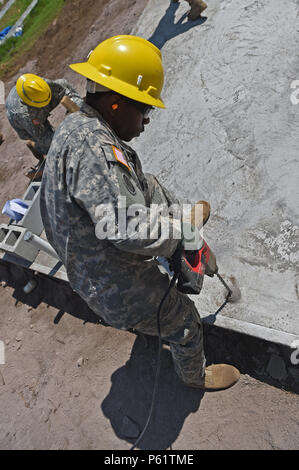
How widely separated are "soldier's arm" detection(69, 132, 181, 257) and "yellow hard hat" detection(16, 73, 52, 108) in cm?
305

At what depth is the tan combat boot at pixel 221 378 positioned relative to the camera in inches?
109

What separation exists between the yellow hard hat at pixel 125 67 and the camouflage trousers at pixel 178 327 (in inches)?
28.3

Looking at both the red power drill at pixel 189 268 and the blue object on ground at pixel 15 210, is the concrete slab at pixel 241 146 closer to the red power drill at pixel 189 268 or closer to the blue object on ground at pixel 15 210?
the red power drill at pixel 189 268

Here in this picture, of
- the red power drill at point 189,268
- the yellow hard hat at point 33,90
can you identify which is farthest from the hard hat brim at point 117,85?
the yellow hard hat at point 33,90

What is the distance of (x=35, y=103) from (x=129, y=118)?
9.55 feet

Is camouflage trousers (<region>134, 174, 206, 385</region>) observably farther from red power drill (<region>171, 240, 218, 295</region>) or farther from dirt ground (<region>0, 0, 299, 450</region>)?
dirt ground (<region>0, 0, 299, 450</region>)

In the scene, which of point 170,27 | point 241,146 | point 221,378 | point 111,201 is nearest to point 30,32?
point 170,27

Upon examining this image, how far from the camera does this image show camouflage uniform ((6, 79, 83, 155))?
455cm

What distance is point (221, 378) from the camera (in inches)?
110

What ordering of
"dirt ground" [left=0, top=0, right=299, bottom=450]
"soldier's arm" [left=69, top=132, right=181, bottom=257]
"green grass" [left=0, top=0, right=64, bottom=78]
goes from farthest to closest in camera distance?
"green grass" [left=0, top=0, right=64, bottom=78] → "dirt ground" [left=0, top=0, right=299, bottom=450] → "soldier's arm" [left=69, top=132, right=181, bottom=257]

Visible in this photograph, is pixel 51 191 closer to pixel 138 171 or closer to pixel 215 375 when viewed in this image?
pixel 138 171

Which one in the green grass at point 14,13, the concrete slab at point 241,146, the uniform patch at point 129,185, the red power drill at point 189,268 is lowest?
the concrete slab at point 241,146

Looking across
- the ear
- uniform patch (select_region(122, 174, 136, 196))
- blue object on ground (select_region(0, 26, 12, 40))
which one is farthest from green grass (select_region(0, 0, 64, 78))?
uniform patch (select_region(122, 174, 136, 196))

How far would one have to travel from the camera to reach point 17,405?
11.8 feet
